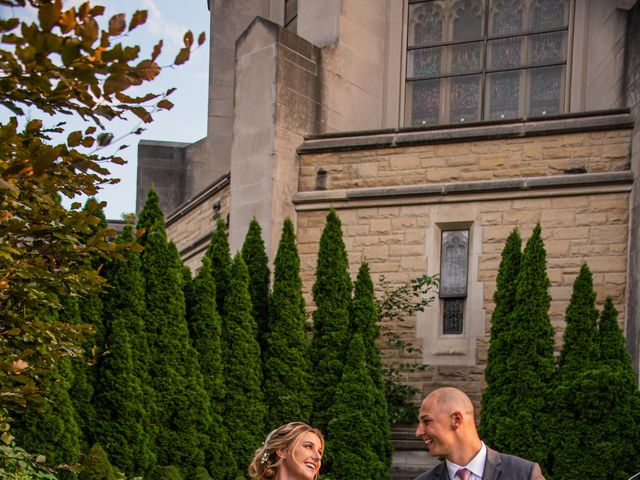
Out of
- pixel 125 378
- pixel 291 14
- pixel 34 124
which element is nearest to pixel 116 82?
pixel 34 124

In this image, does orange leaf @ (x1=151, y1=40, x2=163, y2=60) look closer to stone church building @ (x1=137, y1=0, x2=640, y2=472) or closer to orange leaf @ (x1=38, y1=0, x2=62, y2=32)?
orange leaf @ (x1=38, y1=0, x2=62, y2=32)

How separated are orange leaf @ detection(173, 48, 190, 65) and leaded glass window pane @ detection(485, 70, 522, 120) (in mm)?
9853

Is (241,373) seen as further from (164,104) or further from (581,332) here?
(164,104)

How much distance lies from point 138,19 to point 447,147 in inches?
Result: 345

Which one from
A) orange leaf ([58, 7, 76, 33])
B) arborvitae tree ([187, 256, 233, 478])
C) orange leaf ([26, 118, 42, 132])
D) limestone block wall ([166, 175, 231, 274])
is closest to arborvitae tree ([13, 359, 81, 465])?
arborvitae tree ([187, 256, 233, 478])

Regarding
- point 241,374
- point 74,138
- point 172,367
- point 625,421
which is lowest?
point 625,421

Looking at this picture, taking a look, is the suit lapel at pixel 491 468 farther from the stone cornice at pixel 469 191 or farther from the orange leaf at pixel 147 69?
the stone cornice at pixel 469 191

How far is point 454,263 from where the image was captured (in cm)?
1161

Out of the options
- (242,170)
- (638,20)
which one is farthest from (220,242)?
(638,20)

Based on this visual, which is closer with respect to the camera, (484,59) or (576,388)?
(576,388)

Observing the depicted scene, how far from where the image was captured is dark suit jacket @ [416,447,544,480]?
12.9 ft

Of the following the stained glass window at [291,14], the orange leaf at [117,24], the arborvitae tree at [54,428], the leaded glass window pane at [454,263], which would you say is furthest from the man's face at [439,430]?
the stained glass window at [291,14]

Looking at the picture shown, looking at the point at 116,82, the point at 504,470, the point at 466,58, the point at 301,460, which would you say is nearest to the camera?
the point at 116,82

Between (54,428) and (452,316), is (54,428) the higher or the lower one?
the lower one
